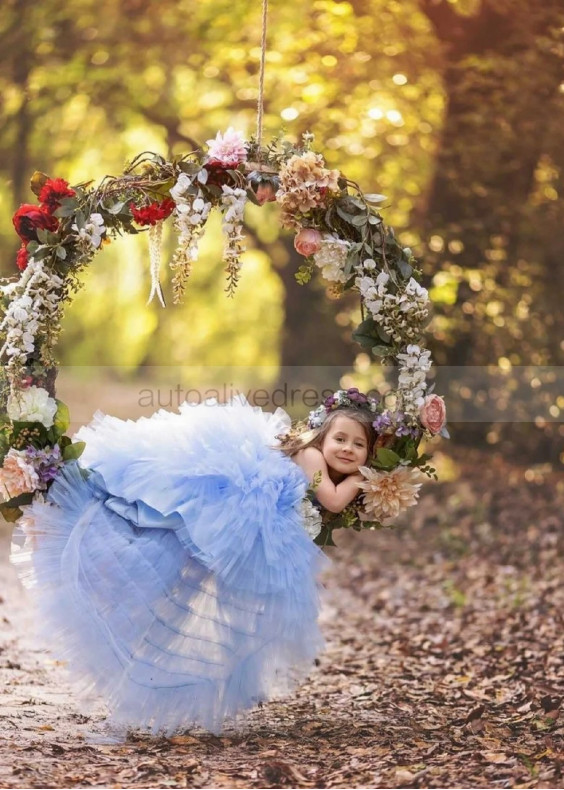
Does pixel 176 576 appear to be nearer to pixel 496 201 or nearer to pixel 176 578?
pixel 176 578

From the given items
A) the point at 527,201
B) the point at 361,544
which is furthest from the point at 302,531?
the point at 527,201

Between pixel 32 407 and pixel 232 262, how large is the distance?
2.81ft

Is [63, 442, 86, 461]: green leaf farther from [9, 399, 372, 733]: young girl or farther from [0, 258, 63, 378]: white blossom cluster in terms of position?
[0, 258, 63, 378]: white blossom cluster

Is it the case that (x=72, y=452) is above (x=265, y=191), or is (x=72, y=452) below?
below

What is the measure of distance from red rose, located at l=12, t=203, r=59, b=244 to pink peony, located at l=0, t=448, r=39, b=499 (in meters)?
0.81

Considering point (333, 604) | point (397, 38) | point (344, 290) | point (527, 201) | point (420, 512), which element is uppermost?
point (397, 38)

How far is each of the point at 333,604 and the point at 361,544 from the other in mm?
1441

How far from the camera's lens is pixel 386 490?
10.8 feet

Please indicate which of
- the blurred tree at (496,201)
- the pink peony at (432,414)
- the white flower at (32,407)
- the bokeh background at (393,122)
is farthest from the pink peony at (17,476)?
the blurred tree at (496,201)

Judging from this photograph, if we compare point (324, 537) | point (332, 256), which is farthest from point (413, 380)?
point (324, 537)

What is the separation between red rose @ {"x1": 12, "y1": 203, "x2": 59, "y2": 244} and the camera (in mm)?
3375

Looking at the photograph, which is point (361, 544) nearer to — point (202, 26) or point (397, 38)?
point (397, 38)

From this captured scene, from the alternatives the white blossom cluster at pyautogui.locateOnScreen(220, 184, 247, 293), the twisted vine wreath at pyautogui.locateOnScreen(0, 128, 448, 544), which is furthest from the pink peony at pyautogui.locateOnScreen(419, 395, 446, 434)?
the white blossom cluster at pyautogui.locateOnScreen(220, 184, 247, 293)

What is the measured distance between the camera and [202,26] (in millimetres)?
8695
